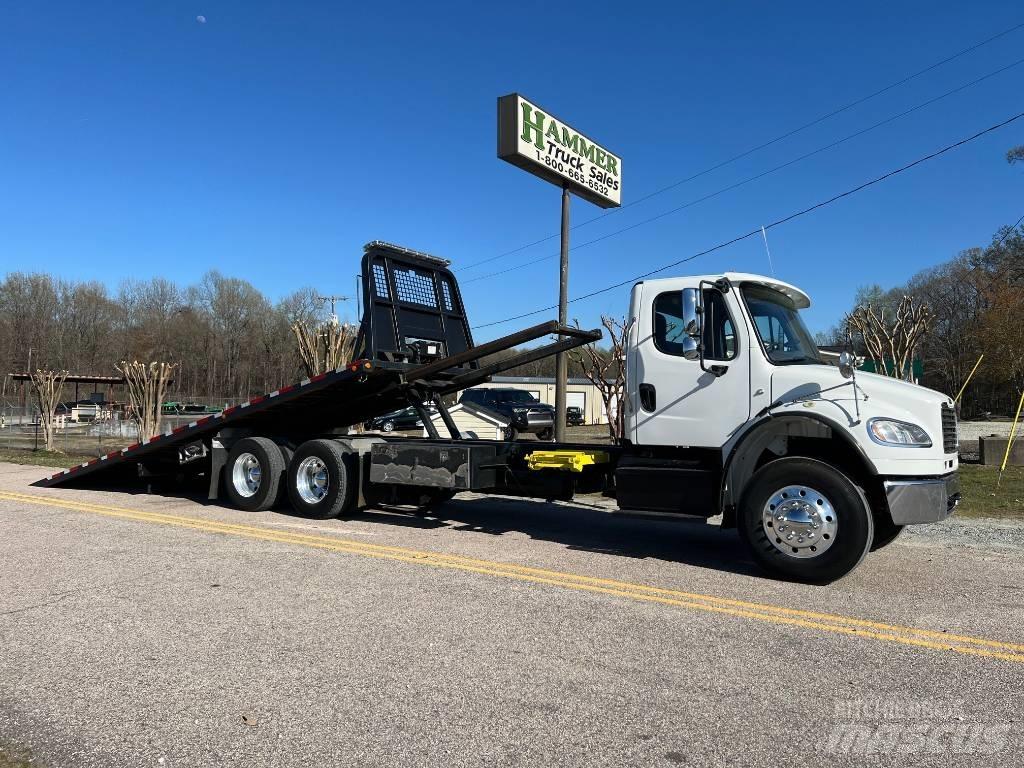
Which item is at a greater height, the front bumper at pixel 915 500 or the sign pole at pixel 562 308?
the sign pole at pixel 562 308

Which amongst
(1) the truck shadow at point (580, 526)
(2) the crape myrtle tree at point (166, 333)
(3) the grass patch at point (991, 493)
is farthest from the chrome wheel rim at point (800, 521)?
(2) the crape myrtle tree at point (166, 333)

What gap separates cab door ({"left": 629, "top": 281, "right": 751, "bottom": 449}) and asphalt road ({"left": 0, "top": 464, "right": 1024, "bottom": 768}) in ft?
4.02

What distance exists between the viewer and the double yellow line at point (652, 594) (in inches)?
177

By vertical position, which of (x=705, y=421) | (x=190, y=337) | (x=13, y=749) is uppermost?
(x=190, y=337)

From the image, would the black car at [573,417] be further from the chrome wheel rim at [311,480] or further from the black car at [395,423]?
the chrome wheel rim at [311,480]

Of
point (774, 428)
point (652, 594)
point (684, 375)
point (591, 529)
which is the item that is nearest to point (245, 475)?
point (591, 529)

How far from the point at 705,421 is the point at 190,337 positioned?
76.9 m

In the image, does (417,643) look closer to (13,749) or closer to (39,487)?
(13,749)

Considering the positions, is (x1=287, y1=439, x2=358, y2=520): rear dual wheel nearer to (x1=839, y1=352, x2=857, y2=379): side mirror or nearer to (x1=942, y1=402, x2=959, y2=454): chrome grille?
(x1=839, y1=352, x2=857, y2=379): side mirror

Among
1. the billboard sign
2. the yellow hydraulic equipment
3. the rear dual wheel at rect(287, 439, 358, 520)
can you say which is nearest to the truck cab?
the yellow hydraulic equipment

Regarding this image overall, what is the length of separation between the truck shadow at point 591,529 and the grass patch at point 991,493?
3.84 meters

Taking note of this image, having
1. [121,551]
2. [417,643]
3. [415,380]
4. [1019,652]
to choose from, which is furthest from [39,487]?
[1019,652]

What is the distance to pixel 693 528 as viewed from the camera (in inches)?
352

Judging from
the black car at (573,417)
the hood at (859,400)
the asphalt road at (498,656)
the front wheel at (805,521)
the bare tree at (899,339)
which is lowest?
the asphalt road at (498,656)
